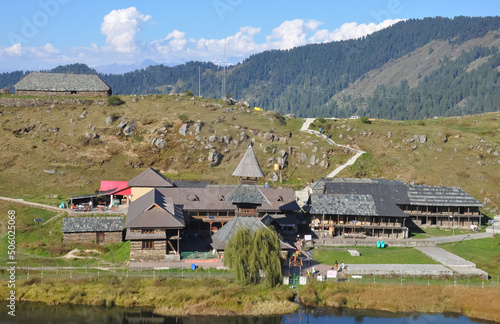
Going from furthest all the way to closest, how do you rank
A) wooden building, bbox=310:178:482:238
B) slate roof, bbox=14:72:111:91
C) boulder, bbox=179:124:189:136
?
slate roof, bbox=14:72:111:91 < boulder, bbox=179:124:189:136 < wooden building, bbox=310:178:482:238

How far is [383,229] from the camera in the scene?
7269 cm

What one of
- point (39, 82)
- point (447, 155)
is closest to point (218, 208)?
point (447, 155)

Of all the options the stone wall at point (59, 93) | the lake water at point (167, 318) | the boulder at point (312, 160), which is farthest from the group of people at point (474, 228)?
the stone wall at point (59, 93)

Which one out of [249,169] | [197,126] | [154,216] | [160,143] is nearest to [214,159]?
[197,126]

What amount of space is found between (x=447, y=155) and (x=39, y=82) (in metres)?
97.9

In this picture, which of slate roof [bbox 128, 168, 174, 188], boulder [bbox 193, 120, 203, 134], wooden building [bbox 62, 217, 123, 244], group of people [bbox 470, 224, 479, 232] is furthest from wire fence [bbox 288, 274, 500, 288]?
boulder [bbox 193, 120, 203, 134]

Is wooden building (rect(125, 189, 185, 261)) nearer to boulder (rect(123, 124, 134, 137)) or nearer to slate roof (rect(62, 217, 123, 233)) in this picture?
slate roof (rect(62, 217, 123, 233))

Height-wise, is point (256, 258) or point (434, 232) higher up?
point (434, 232)

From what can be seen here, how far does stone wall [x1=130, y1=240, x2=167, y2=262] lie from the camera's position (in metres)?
59.3

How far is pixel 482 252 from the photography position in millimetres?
66438

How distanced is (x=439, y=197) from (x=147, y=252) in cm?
4594

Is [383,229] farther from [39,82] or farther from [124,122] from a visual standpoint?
[39,82]

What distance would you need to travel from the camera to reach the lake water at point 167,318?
4612cm

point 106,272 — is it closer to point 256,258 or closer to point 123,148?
point 256,258
